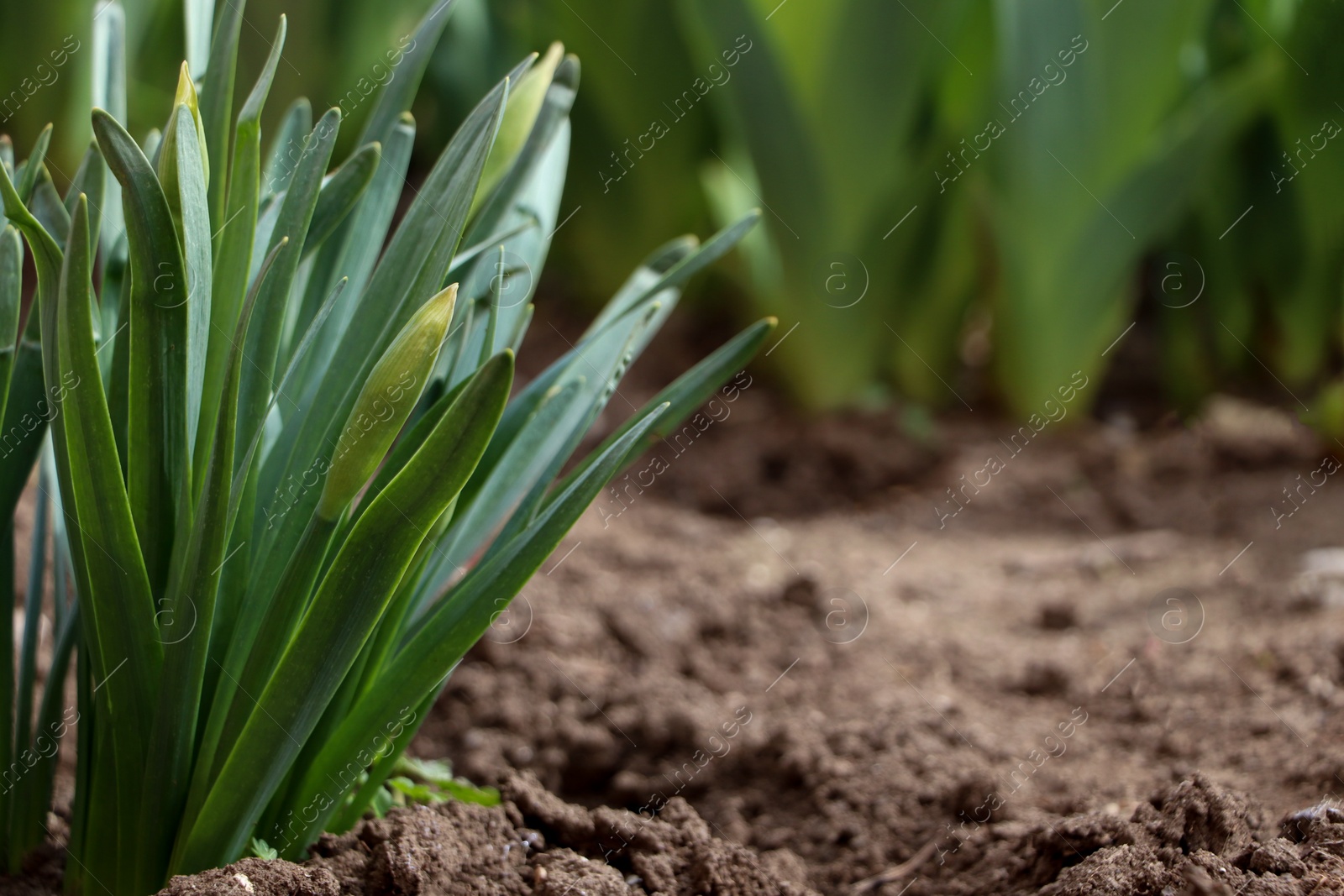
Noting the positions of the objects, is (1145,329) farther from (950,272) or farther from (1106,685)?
(1106,685)

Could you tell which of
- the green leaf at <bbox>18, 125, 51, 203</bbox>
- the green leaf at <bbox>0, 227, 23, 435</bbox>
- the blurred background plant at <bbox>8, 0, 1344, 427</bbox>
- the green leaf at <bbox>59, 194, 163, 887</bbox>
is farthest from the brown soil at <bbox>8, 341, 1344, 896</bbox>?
the green leaf at <bbox>18, 125, 51, 203</bbox>

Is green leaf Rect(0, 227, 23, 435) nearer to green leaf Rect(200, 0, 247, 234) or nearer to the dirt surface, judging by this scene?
green leaf Rect(200, 0, 247, 234)

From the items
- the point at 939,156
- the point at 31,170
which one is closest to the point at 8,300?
the point at 31,170

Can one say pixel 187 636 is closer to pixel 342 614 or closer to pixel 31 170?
pixel 342 614

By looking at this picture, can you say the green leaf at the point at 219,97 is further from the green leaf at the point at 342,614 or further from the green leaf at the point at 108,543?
the green leaf at the point at 342,614

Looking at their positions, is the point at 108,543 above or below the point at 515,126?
below

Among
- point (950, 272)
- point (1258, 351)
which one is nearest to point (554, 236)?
point (950, 272)

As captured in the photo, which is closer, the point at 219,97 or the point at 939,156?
the point at 219,97
